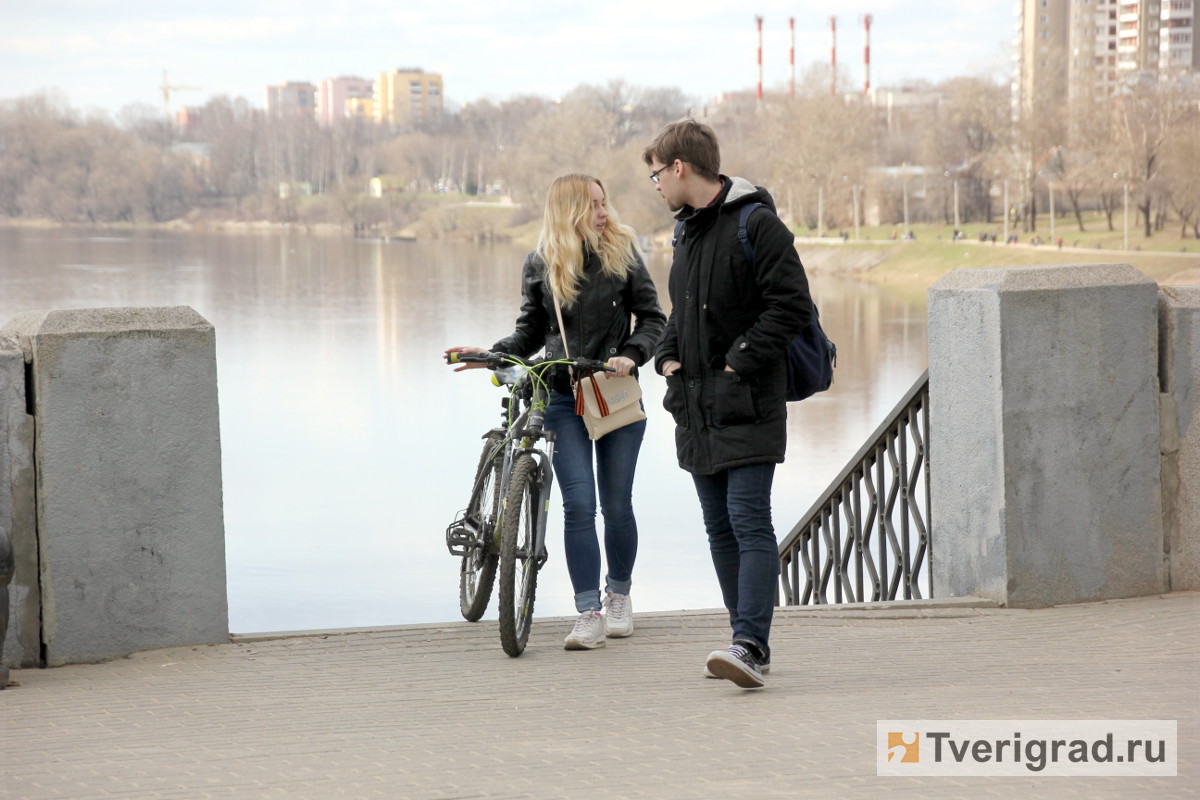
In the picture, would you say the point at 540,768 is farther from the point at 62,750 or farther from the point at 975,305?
the point at 975,305

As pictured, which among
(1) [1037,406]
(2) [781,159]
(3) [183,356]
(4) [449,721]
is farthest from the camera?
(2) [781,159]

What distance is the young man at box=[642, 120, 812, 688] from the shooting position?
409 cm

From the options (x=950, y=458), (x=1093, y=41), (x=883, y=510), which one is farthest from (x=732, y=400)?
(x=1093, y=41)

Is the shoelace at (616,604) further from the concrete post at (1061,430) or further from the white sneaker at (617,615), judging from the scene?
the concrete post at (1061,430)

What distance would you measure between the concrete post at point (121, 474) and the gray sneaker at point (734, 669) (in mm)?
1817

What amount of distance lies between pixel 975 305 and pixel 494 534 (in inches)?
76.9

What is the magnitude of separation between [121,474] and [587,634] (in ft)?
5.42

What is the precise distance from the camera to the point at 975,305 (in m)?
5.26

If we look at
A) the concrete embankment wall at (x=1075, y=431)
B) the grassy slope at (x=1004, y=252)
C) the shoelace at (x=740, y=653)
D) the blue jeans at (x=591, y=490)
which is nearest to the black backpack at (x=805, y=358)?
the shoelace at (x=740, y=653)

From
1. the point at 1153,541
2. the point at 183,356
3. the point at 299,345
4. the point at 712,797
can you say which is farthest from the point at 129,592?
the point at 299,345

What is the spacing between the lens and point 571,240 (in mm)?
5000

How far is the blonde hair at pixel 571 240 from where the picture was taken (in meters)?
5.01

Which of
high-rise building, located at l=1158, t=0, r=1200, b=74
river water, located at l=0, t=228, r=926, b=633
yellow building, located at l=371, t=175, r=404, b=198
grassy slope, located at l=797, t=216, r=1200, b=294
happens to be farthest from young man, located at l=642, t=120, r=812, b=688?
yellow building, located at l=371, t=175, r=404, b=198

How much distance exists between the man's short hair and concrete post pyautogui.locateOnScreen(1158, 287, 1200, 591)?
209cm
